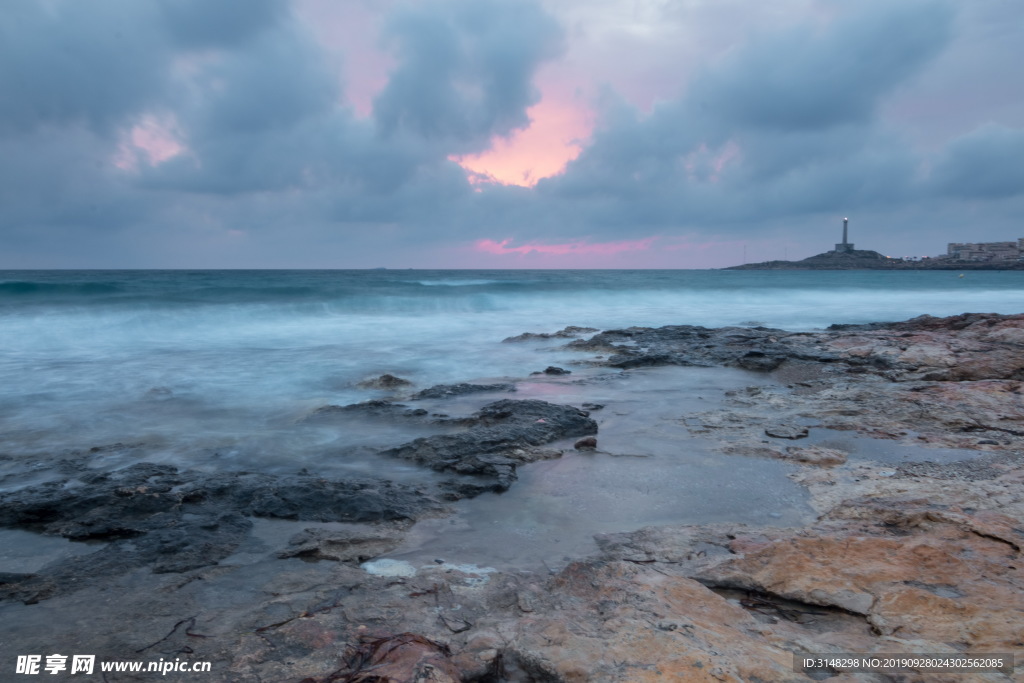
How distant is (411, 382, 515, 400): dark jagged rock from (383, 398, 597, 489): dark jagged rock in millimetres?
1213

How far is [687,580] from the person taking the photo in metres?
2.47

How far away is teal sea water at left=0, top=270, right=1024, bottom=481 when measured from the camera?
604 centimetres

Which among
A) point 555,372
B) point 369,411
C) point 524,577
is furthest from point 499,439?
point 555,372

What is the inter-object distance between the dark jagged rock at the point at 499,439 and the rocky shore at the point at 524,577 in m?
0.03

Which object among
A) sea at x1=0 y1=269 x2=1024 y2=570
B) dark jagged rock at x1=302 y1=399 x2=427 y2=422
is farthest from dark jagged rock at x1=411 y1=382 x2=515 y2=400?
dark jagged rock at x1=302 y1=399 x2=427 y2=422

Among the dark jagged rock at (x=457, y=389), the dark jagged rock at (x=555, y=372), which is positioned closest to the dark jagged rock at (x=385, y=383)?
the dark jagged rock at (x=457, y=389)

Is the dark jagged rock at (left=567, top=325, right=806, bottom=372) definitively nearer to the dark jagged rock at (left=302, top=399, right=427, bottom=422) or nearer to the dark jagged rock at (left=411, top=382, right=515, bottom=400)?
the dark jagged rock at (left=411, top=382, right=515, bottom=400)

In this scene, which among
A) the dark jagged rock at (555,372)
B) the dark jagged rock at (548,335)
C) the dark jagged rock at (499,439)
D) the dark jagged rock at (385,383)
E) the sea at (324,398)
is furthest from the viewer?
the dark jagged rock at (548,335)

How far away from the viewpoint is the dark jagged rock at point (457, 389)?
696cm

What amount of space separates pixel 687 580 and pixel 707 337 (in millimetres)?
9623

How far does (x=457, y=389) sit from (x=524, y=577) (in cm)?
462

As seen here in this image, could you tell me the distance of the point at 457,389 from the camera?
7230mm

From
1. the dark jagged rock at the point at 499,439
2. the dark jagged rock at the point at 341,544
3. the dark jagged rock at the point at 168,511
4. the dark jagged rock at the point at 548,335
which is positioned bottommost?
the dark jagged rock at the point at 341,544

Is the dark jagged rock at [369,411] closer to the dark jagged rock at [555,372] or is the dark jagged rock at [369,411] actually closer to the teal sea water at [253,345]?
the teal sea water at [253,345]
